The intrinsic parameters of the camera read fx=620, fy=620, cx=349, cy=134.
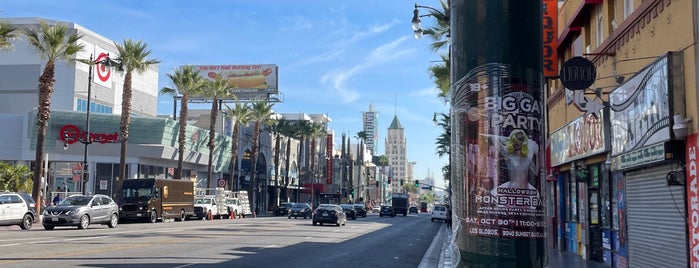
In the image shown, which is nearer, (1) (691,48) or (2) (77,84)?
(1) (691,48)

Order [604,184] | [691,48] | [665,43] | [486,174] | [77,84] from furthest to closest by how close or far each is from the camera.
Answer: [77,84]
[604,184]
[665,43]
[691,48]
[486,174]

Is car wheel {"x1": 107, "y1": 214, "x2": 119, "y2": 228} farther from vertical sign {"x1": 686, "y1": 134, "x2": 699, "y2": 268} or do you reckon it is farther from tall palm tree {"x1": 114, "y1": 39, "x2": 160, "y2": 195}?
vertical sign {"x1": 686, "y1": 134, "x2": 699, "y2": 268}

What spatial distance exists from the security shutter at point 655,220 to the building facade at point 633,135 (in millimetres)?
19

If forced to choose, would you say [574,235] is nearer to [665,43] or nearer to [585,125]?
[585,125]

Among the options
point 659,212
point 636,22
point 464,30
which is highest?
point 636,22

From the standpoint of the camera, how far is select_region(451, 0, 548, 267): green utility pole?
5.18m

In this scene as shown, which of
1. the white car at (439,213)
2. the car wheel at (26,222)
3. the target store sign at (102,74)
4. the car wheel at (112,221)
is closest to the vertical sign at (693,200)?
the car wheel at (26,222)

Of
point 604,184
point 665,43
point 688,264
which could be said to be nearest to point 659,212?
point 688,264

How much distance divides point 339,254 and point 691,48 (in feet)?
36.4

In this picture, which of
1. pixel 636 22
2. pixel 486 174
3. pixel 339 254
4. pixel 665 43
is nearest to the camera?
pixel 486 174

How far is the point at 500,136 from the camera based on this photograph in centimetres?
519

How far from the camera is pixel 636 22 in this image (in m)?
13.1

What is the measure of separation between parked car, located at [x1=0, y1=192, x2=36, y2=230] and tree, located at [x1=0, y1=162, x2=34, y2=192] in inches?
553

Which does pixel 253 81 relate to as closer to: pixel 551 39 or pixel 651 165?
pixel 551 39
